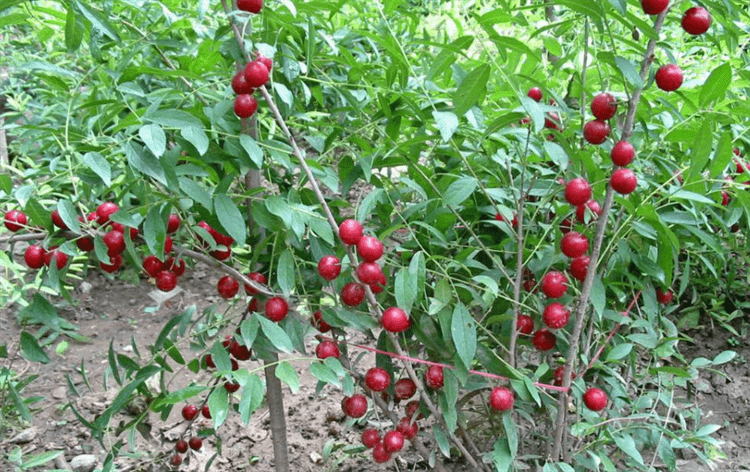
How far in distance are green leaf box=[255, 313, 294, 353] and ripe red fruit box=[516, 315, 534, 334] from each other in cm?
47

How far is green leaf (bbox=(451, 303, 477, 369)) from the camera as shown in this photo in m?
1.21

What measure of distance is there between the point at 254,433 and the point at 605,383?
1180 mm

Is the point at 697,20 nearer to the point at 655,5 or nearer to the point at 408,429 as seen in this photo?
the point at 655,5

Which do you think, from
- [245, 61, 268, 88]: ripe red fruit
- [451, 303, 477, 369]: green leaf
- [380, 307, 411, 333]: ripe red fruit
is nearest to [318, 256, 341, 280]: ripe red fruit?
[380, 307, 411, 333]: ripe red fruit

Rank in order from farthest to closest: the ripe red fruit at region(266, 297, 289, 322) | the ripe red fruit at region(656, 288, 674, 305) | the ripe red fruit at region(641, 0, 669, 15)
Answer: the ripe red fruit at region(656, 288, 674, 305), the ripe red fruit at region(266, 297, 289, 322), the ripe red fruit at region(641, 0, 669, 15)

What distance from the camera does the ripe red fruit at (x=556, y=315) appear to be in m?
1.28

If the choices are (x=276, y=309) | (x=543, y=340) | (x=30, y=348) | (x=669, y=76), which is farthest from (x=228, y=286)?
(x=669, y=76)

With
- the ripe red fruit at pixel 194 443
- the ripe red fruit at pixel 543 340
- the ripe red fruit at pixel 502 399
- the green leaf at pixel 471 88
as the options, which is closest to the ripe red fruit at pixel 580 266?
the ripe red fruit at pixel 543 340

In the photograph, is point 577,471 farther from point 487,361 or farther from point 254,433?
point 254,433

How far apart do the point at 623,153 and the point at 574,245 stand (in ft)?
0.61

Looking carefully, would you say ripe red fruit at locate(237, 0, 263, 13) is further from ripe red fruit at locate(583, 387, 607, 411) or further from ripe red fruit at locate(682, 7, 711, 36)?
ripe red fruit at locate(583, 387, 607, 411)

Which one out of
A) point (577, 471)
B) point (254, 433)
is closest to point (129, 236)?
point (577, 471)

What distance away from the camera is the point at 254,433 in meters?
2.29

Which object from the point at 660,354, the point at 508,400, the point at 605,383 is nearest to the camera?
the point at 508,400
